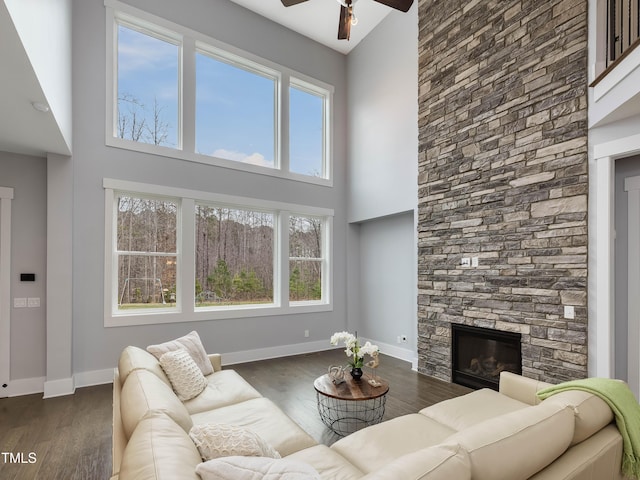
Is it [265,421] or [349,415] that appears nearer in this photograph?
[265,421]

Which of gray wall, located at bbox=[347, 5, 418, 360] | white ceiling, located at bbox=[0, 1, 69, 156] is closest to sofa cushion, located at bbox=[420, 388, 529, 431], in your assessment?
gray wall, located at bbox=[347, 5, 418, 360]

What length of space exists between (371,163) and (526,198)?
280 cm

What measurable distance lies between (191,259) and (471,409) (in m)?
3.90

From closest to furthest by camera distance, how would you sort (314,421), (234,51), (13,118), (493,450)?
1. (493,450)
2. (13,118)
3. (314,421)
4. (234,51)

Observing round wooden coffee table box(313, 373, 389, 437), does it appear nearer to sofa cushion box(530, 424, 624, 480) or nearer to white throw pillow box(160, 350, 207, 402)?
white throw pillow box(160, 350, 207, 402)

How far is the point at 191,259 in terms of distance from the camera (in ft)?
15.8

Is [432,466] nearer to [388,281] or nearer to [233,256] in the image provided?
[233,256]

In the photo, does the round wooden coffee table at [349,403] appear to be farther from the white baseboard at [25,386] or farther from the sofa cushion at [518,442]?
the white baseboard at [25,386]

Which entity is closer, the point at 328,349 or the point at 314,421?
the point at 314,421

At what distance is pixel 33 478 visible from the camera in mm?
2352

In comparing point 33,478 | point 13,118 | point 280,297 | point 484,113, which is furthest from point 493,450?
point 280,297

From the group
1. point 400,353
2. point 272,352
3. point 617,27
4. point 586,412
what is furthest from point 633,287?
point 272,352

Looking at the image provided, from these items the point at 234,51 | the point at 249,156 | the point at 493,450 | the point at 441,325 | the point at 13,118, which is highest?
the point at 234,51

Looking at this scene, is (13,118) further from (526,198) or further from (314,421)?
(526,198)
